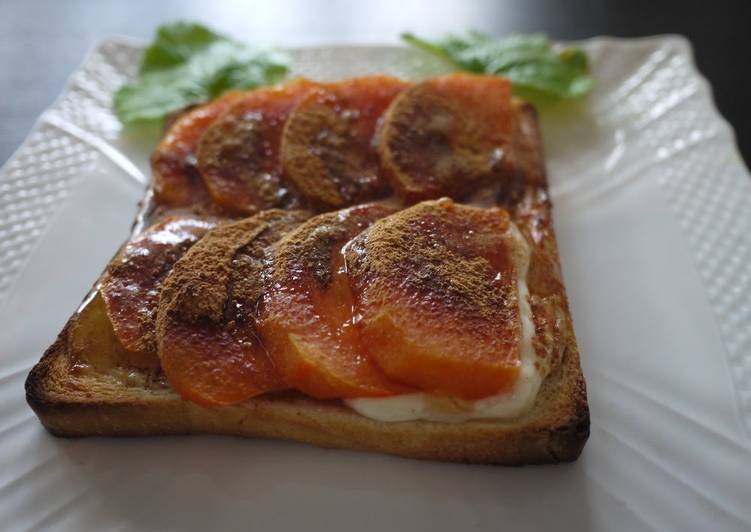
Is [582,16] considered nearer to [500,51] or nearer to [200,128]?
[500,51]

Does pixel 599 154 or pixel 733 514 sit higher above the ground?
pixel 599 154

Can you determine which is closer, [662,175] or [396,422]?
[396,422]

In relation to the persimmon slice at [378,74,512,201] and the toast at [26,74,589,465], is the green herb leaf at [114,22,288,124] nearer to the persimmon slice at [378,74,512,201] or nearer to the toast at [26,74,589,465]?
the persimmon slice at [378,74,512,201]

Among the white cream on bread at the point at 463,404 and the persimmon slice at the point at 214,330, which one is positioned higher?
the persimmon slice at the point at 214,330

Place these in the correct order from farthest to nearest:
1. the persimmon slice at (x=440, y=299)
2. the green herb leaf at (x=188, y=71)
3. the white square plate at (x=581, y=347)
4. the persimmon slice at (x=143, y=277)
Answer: the green herb leaf at (x=188, y=71)
the persimmon slice at (x=143, y=277)
the white square plate at (x=581, y=347)
the persimmon slice at (x=440, y=299)

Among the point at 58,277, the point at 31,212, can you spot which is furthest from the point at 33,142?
the point at 58,277

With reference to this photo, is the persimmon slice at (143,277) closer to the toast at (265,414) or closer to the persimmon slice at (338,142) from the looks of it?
the toast at (265,414)

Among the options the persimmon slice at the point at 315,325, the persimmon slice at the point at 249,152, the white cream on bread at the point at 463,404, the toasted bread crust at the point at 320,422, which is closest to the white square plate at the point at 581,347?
the toasted bread crust at the point at 320,422
